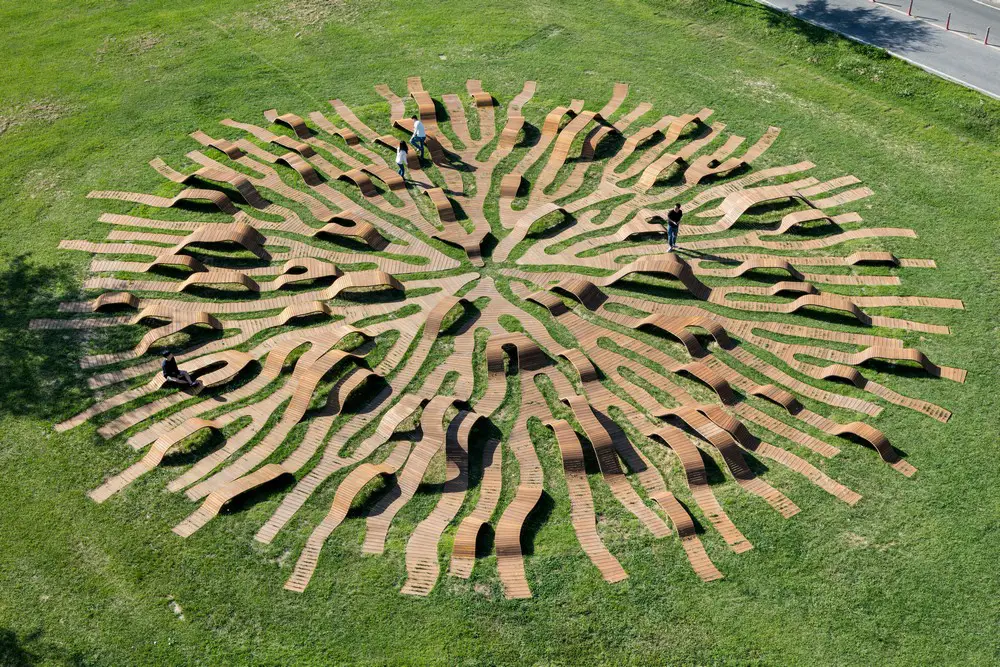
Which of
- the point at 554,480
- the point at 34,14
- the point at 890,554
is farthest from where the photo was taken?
the point at 34,14

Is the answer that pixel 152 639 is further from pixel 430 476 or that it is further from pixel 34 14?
pixel 34 14

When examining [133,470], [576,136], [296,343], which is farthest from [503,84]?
[133,470]

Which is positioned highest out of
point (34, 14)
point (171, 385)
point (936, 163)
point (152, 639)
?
point (34, 14)

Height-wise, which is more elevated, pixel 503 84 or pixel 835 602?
pixel 503 84

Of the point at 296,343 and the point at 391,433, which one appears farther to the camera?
the point at 296,343

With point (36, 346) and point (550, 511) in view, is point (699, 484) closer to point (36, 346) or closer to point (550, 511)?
point (550, 511)

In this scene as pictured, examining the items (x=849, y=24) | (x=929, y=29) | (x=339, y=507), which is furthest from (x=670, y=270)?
(x=929, y=29)
